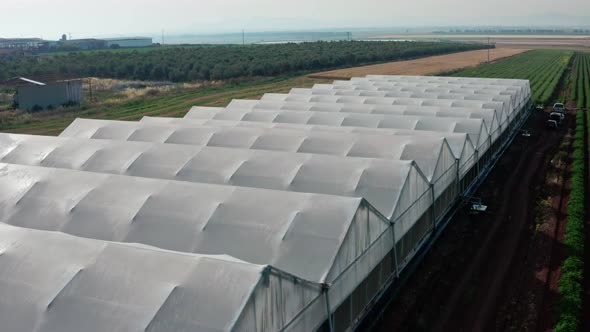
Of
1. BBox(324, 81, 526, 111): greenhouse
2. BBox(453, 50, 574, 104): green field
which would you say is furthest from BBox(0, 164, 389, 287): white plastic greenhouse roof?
BBox(453, 50, 574, 104): green field

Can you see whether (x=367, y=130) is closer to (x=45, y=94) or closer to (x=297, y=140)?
(x=297, y=140)

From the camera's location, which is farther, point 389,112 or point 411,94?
point 411,94

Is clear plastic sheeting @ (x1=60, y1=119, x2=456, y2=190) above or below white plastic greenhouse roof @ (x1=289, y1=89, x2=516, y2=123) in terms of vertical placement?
below

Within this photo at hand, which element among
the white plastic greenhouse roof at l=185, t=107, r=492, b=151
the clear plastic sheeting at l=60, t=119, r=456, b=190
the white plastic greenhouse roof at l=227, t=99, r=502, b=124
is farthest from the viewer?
the white plastic greenhouse roof at l=227, t=99, r=502, b=124

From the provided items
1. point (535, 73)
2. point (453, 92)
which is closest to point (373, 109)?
point (453, 92)

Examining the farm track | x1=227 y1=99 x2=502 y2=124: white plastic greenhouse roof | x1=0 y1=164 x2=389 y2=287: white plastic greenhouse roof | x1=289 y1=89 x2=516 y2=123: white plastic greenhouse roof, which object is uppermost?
x1=289 y1=89 x2=516 y2=123: white plastic greenhouse roof

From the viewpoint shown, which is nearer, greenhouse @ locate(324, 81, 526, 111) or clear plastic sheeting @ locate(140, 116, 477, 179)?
clear plastic sheeting @ locate(140, 116, 477, 179)

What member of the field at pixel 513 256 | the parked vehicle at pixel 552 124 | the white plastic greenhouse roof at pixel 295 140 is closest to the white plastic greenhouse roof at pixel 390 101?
the field at pixel 513 256

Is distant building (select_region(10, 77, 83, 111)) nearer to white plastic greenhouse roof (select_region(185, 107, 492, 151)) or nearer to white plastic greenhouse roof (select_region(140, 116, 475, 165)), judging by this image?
white plastic greenhouse roof (select_region(185, 107, 492, 151))
